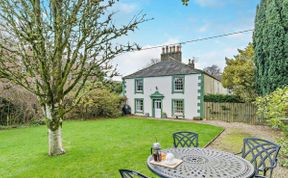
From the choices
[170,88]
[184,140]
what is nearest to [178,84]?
[170,88]

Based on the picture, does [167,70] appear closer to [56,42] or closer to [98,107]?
[98,107]

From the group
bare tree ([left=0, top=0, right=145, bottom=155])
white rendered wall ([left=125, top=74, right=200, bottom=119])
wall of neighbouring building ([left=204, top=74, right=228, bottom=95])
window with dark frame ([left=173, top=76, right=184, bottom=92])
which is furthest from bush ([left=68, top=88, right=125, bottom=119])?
bare tree ([left=0, top=0, right=145, bottom=155])

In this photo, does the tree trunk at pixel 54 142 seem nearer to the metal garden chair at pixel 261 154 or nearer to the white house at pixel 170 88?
the metal garden chair at pixel 261 154

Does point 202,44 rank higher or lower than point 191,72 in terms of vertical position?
higher

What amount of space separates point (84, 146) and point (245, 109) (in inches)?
455

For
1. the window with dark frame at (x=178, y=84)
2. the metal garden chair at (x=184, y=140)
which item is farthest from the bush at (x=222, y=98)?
the metal garden chair at (x=184, y=140)

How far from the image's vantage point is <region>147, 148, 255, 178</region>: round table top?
2469 mm

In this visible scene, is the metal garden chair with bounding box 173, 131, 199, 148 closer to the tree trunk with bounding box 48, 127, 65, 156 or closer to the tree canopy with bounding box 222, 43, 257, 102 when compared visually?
the tree trunk with bounding box 48, 127, 65, 156

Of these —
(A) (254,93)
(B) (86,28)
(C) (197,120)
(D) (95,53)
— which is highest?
(B) (86,28)

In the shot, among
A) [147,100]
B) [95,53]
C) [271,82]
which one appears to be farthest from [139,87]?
[95,53]

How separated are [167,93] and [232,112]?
5.36 meters

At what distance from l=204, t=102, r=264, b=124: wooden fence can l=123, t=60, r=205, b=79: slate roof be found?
10.3ft

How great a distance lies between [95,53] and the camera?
5641mm

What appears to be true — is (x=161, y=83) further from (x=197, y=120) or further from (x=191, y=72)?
(x=197, y=120)
